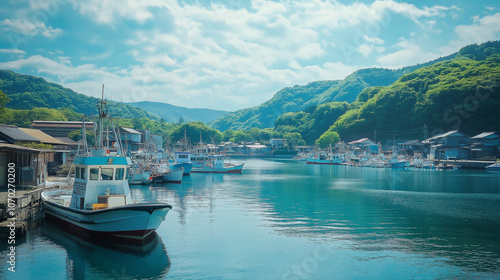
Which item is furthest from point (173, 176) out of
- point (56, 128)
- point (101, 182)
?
point (56, 128)

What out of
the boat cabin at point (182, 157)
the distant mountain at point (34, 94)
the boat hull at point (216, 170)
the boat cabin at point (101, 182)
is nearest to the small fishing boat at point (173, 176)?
the boat cabin at point (182, 157)

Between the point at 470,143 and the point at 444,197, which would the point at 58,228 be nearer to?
the point at 444,197

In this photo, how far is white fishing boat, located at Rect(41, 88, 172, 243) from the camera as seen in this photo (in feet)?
58.0

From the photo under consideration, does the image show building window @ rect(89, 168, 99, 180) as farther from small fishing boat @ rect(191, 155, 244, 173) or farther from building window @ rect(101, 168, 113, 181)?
small fishing boat @ rect(191, 155, 244, 173)

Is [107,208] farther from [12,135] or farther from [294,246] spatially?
[12,135]

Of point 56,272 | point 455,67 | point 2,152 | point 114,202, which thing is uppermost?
point 455,67

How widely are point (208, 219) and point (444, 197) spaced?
25.6 meters

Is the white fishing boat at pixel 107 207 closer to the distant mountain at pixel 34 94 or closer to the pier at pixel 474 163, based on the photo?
the pier at pixel 474 163

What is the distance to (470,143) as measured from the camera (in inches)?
3671

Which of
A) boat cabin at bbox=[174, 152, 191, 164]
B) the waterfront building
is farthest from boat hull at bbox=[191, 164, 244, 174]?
the waterfront building

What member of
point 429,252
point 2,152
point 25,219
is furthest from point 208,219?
point 2,152

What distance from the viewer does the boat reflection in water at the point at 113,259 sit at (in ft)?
49.4

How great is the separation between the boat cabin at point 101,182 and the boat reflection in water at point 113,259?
2038 millimetres

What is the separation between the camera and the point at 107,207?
1886 cm
